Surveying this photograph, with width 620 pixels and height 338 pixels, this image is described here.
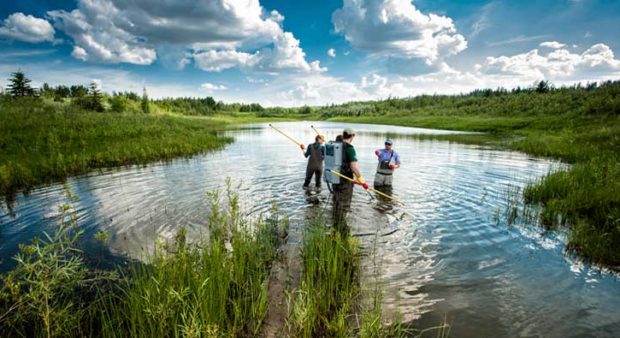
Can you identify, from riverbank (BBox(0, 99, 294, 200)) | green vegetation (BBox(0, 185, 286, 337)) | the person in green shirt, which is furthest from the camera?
riverbank (BBox(0, 99, 294, 200))

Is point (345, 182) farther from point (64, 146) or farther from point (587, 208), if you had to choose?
point (64, 146)

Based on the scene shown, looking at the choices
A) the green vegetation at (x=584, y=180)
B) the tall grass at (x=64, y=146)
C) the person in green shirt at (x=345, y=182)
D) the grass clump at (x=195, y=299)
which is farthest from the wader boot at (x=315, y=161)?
the tall grass at (x=64, y=146)

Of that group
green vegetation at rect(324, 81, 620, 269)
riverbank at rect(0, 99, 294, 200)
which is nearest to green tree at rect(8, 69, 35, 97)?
riverbank at rect(0, 99, 294, 200)

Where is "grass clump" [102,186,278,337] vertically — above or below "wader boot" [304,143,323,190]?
below

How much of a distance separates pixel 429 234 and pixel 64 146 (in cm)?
2279

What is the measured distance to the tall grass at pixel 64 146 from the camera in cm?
1546

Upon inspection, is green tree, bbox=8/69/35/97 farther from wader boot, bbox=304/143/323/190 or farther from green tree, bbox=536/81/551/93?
green tree, bbox=536/81/551/93

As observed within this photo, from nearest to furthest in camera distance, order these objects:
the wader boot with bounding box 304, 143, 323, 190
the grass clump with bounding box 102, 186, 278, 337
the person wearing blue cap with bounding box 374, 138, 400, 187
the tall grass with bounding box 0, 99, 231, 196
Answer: the grass clump with bounding box 102, 186, 278, 337 → the wader boot with bounding box 304, 143, 323, 190 → the person wearing blue cap with bounding box 374, 138, 400, 187 → the tall grass with bounding box 0, 99, 231, 196

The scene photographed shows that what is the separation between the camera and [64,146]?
20.2 m

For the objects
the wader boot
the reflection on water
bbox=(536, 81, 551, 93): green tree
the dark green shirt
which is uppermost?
bbox=(536, 81, 551, 93): green tree

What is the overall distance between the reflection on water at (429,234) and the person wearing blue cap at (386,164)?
2.70 ft

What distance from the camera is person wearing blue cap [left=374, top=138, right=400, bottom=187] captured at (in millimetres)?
13658

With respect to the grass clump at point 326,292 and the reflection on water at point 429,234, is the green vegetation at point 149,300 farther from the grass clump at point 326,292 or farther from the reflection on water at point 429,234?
the reflection on water at point 429,234

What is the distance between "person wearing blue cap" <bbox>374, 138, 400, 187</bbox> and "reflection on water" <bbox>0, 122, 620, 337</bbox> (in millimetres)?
824
